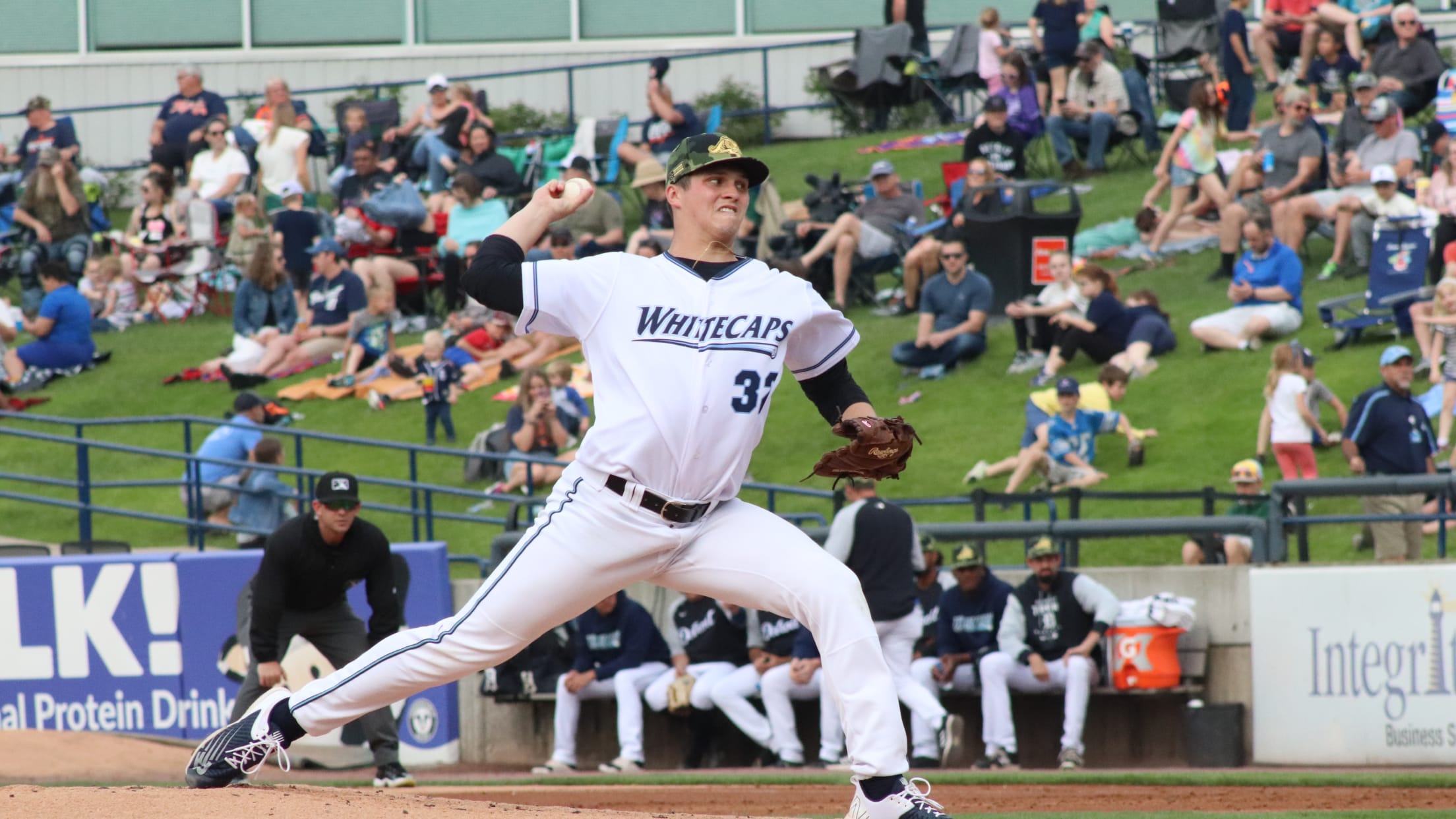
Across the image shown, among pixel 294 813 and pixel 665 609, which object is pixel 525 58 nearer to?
pixel 665 609

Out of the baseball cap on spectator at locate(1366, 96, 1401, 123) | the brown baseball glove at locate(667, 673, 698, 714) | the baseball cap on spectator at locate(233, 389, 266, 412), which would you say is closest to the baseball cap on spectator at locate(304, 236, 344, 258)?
the baseball cap on spectator at locate(233, 389, 266, 412)

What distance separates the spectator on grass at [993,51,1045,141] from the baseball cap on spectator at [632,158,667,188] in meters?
4.67

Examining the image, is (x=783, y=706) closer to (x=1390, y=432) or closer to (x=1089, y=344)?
(x=1390, y=432)

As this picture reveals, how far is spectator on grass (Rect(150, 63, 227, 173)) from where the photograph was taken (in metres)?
23.3

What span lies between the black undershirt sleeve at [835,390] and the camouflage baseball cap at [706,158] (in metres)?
0.65

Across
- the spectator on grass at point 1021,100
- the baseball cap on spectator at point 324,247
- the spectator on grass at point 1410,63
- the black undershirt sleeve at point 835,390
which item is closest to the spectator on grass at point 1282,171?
the spectator on grass at point 1410,63

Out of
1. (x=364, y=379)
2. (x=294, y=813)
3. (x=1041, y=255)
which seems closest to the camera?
(x=294, y=813)

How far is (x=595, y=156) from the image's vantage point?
22438 mm

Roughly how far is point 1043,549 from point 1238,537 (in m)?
1.91

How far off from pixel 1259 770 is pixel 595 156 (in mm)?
14085

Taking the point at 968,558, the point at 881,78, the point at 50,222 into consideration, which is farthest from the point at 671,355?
the point at 881,78

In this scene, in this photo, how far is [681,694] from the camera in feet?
37.9

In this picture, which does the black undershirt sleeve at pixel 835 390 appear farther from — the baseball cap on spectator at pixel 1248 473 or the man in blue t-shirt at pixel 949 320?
the man in blue t-shirt at pixel 949 320

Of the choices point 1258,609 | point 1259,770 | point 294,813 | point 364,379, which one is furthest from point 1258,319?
point 294,813
